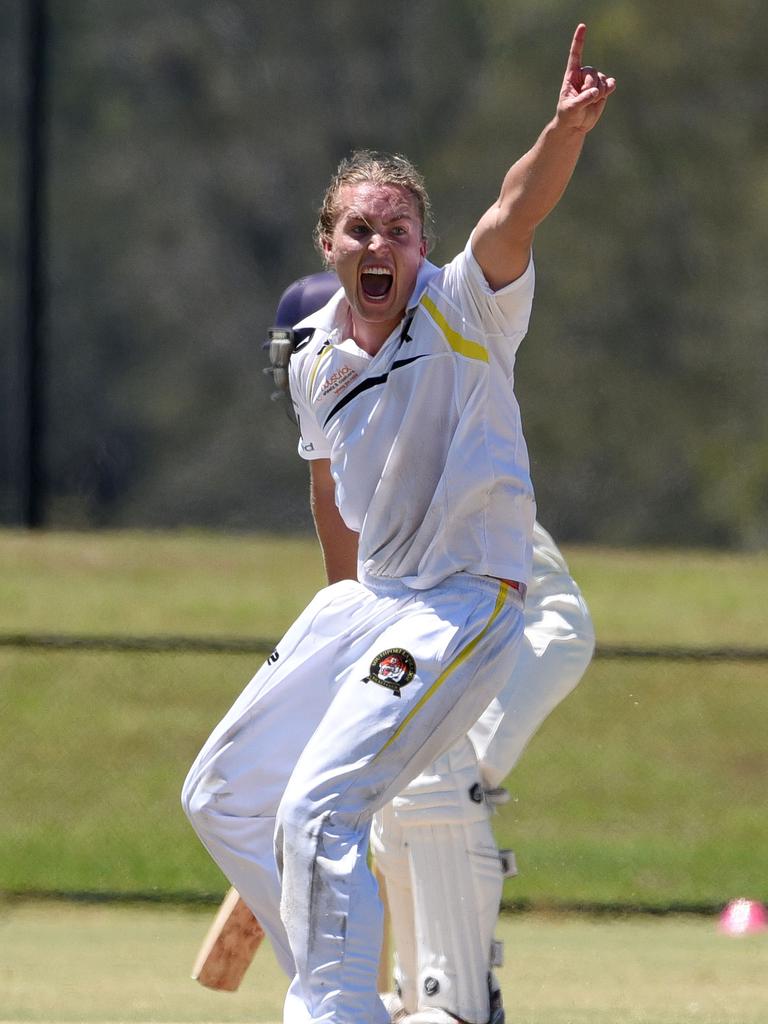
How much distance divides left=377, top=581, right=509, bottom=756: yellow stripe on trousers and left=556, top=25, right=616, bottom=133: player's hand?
109 cm

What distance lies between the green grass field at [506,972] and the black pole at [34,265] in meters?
6.38

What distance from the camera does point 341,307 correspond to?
4746mm

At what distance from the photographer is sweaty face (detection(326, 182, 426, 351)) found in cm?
447

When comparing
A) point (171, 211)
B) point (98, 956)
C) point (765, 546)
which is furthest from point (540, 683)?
point (171, 211)

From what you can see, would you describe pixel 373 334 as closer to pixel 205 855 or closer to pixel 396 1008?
pixel 396 1008

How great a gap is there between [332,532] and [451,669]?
2.87 ft

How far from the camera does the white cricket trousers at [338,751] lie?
4223mm

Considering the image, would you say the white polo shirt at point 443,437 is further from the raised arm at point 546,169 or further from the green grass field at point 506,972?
the green grass field at point 506,972

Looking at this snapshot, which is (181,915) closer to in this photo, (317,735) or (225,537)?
(317,735)

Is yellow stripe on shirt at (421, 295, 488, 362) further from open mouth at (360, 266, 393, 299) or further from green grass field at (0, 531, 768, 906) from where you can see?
green grass field at (0, 531, 768, 906)

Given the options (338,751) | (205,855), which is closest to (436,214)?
(205,855)

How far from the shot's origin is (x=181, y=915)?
7.89 meters

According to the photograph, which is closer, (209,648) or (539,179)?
(539,179)

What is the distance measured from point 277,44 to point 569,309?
4.96 m
